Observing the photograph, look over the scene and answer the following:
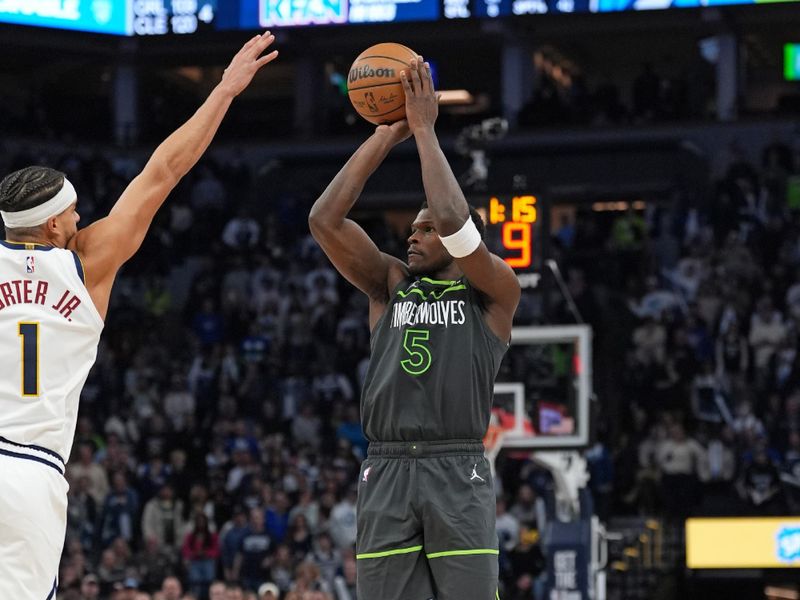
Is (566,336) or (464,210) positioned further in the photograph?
(566,336)

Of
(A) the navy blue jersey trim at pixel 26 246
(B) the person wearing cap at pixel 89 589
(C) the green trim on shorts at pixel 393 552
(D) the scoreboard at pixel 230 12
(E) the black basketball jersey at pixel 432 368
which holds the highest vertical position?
(D) the scoreboard at pixel 230 12

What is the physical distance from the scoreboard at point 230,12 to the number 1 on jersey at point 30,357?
62.0ft

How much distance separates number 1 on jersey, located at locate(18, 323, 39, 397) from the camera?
538cm

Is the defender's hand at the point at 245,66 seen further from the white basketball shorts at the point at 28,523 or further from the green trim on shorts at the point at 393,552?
the green trim on shorts at the point at 393,552

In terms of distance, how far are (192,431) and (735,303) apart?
8.09m

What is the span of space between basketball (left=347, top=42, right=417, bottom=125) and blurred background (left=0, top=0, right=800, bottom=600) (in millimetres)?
7726

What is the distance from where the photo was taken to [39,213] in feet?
18.3

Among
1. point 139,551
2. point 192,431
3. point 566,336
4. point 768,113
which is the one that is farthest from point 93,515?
point 768,113

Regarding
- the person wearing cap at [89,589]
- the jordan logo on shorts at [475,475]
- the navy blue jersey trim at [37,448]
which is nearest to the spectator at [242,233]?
the person wearing cap at [89,589]

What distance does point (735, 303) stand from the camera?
22719 mm

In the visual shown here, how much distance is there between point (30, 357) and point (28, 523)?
585mm

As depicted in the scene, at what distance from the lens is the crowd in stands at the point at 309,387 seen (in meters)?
A: 18.9

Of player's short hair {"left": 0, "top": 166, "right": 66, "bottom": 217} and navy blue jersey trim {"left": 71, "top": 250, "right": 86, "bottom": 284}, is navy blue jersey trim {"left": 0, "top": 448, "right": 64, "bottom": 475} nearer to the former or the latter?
navy blue jersey trim {"left": 71, "top": 250, "right": 86, "bottom": 284}

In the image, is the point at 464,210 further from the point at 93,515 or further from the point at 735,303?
the point at 735,303
